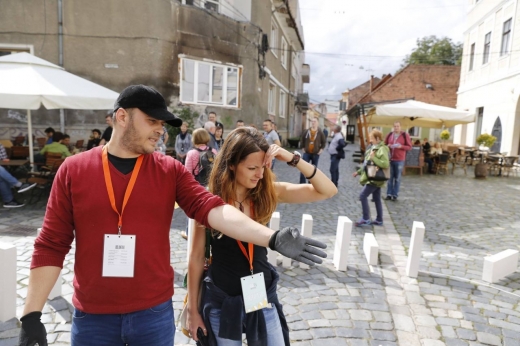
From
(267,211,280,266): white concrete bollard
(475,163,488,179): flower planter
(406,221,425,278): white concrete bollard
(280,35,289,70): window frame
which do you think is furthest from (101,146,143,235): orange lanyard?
(280,35,289,70): window frame

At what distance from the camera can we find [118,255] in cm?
165

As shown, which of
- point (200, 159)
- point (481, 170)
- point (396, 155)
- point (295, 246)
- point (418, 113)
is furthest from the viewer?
point (481, 170)

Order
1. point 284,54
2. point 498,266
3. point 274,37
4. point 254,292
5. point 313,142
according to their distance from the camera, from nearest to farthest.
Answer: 1. point 254,292
2. point 498,266
3. point 313,142
4. point 274,37
5. point 284,54

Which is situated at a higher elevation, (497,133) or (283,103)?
(283,103)

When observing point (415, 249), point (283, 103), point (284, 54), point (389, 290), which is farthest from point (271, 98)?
point (389, 290)

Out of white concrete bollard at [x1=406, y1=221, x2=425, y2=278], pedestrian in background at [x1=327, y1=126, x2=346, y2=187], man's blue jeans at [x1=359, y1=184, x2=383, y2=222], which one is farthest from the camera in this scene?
pedestrian in background at [x1=327, y1=126, x2=346, y2=187]

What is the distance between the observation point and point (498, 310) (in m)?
3.93

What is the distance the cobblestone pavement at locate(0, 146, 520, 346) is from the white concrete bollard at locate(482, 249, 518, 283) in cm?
10

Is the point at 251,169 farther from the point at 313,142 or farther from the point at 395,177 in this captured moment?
the point at 395,177

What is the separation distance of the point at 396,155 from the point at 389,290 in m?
5.96

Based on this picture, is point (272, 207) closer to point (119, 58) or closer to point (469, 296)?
point (469, 296)

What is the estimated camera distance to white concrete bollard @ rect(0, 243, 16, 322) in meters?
3.42

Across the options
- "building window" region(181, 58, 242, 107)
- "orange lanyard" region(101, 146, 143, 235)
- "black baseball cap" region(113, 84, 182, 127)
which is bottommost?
"orange lanyard" region(101, 146, 143, 235)

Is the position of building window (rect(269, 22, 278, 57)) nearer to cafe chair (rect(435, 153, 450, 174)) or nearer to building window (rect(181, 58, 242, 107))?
building window (rect(181, 58, 242, 107))
